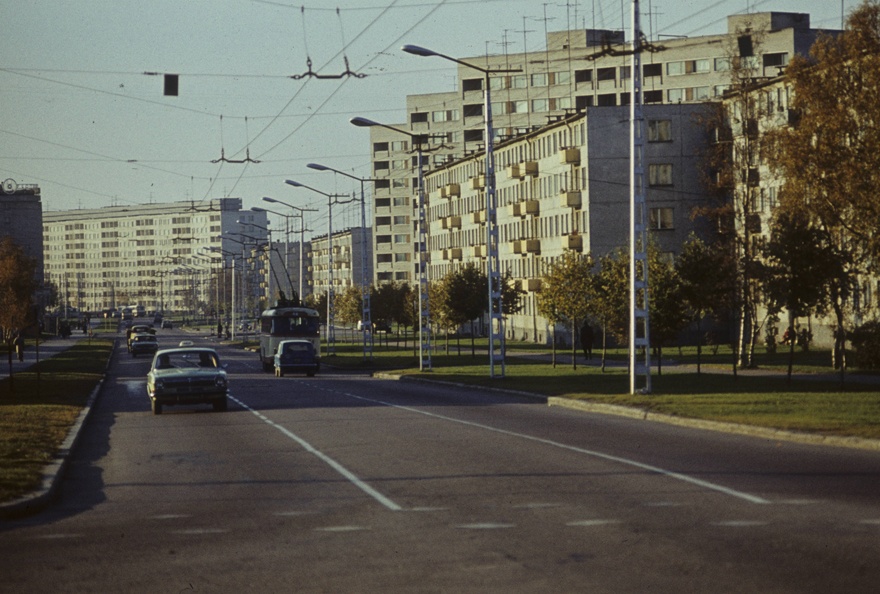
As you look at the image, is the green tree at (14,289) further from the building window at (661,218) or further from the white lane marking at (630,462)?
the white lane marking at (630,462)

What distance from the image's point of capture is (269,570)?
33.4 feet

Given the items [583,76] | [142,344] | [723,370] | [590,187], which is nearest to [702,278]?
[723,370]

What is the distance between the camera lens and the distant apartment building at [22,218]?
156375 millimetres

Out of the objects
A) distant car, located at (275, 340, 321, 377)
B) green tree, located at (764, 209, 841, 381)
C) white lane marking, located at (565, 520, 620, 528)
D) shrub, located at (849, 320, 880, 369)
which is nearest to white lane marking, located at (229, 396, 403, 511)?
white lane marking, located at (565, 520, 620, 528)

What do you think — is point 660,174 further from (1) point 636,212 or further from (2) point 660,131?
(1) point 636,212

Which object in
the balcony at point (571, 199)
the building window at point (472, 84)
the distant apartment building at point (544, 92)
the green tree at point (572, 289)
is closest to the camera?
the green tree at point (572, 289)

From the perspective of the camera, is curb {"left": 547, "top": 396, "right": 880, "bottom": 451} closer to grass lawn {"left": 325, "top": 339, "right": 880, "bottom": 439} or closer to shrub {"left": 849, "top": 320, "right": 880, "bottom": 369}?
grass lawn {"left": 325, "top": 339, "right": 880, "bottom": 439}

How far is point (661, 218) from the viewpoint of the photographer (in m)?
86.0

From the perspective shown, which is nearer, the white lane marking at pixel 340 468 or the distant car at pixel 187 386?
the white lane marking at pixel 340 468

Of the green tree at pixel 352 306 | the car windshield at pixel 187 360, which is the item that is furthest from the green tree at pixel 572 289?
the green tree at pixel 352 306

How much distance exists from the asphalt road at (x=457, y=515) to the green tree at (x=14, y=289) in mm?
64998

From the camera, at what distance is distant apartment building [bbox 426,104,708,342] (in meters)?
85.6

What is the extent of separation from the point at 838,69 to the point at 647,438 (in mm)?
24133

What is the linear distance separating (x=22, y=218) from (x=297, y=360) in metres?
111
